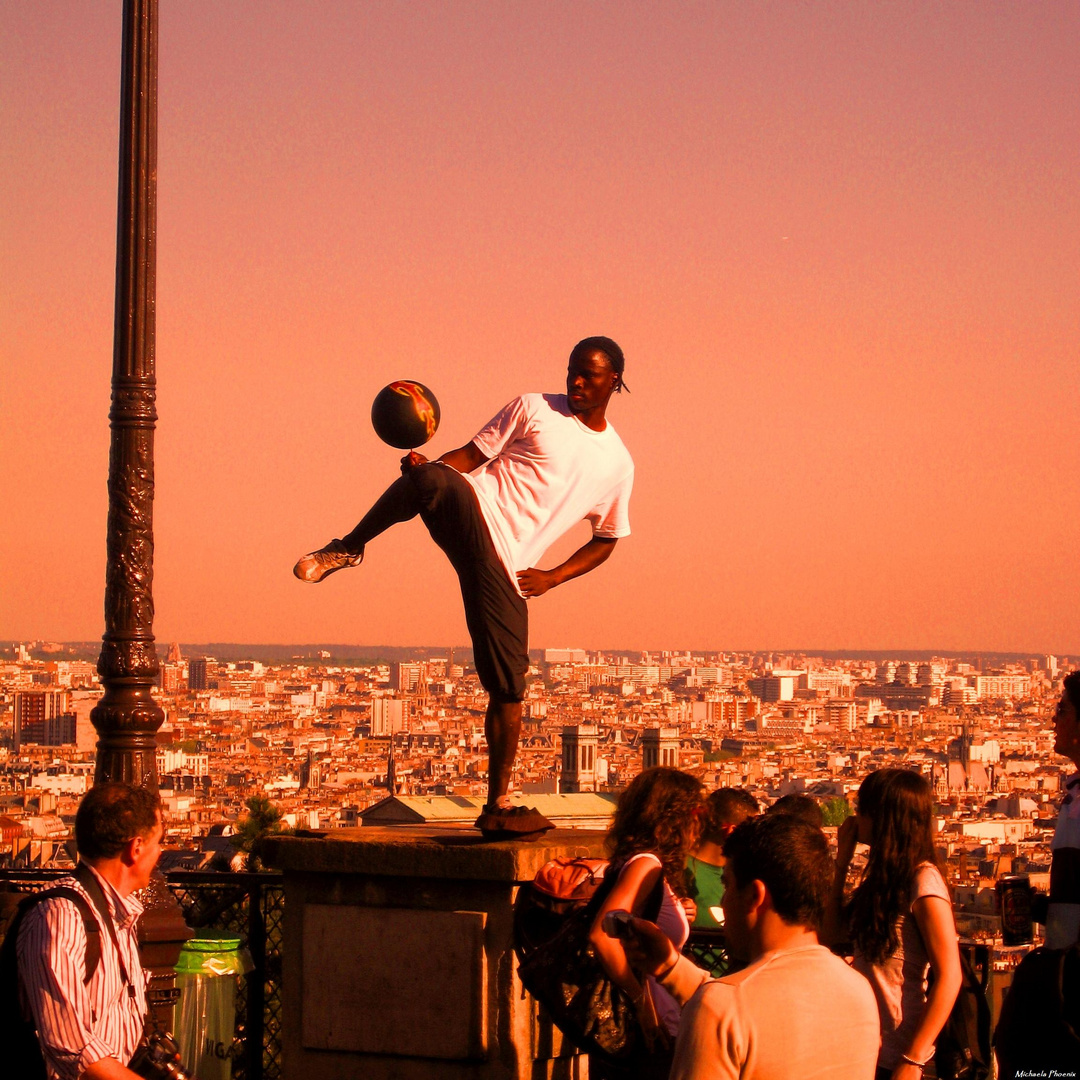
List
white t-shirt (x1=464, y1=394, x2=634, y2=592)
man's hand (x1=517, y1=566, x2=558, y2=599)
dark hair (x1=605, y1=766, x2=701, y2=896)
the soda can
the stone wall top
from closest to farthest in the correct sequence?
1. the soda can
2. dark hair (x1=605, y1=766, x2=701, y2=896)
3. the stone wall top
4. white t-shirt (x1=464, y1=394, x2=634, y2=592)
5. man's hand (x1=517, y1=566, x2=558, y2=599)

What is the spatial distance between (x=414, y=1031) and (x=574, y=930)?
977 millimetres

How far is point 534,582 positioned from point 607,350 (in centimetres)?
75

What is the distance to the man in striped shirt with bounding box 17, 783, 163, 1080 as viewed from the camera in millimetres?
3562

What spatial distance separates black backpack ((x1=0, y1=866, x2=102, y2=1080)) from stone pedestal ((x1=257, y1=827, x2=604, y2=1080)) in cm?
145

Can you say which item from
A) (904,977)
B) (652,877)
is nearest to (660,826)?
(652,877)

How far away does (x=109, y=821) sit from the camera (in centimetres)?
377

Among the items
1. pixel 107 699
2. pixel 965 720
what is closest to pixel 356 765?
pixel 965 720

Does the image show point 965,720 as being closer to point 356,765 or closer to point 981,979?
point 356,765

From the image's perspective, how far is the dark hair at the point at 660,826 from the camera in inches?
167

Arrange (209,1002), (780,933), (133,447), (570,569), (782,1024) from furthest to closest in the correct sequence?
(133,447) < (209,1002) < (570,569) < (780,933) < (782,1024)

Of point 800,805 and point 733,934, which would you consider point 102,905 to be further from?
point 800,805

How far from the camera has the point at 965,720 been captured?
527ft

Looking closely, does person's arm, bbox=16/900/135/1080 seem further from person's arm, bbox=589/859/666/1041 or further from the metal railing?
the metal railing

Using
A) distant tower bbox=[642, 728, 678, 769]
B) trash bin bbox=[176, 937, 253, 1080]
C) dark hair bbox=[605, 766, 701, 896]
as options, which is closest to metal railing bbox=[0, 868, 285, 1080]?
trash bin bbox=[176, 937, 253, 1080]
